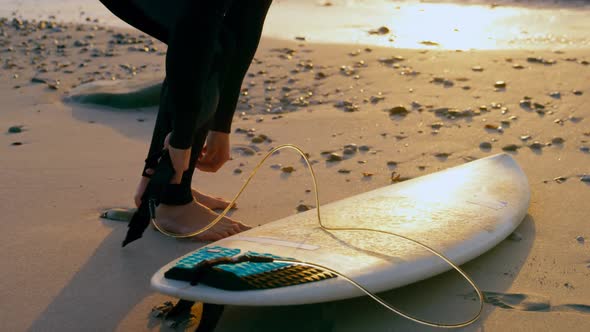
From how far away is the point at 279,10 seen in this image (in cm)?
714

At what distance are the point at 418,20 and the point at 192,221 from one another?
14.6 ft

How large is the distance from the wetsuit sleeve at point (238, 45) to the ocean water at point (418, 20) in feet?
9.79

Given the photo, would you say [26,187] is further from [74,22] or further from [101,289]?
[74,22]

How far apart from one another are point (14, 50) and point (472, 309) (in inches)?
180

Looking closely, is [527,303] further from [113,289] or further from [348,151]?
[348,151]

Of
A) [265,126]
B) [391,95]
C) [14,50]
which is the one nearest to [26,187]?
[265,126]

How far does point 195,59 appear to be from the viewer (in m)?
2.04

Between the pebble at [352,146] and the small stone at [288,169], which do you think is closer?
the small stone at [288,169]

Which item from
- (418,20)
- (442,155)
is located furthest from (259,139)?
(418,20)

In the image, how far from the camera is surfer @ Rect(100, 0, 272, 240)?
6.71 ft

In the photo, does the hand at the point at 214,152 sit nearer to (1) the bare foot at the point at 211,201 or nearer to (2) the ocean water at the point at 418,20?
(1) the bare foot at the point at 211,201

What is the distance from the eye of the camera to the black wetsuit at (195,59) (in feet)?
6.69

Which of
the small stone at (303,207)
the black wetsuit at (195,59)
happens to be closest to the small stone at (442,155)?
the small stone at (303,207)

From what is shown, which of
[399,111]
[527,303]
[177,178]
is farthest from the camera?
[399,111]
